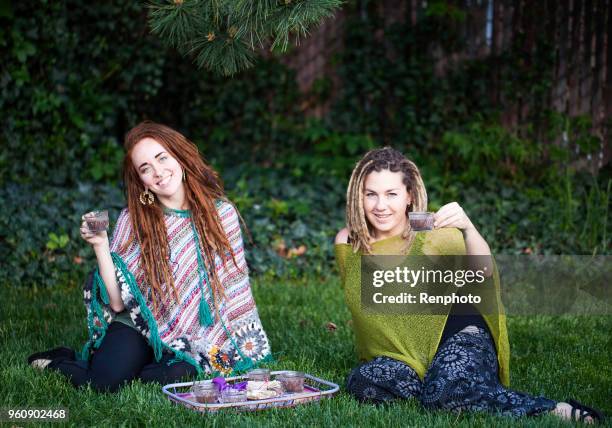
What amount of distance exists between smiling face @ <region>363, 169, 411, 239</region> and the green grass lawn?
716 millimetres

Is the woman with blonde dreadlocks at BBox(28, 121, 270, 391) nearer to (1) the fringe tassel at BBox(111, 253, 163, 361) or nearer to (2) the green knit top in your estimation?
(1) the fringe tassel at BBox(111, 253, 163, 361)

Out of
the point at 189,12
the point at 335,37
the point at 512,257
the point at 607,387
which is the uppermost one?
the point at 335,37

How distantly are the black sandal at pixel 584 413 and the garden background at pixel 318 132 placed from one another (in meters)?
0.97

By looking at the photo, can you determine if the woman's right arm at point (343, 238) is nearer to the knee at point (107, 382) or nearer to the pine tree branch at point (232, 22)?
the pine tree branch at point (232, 22)

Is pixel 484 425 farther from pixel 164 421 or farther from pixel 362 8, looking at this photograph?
pixel 362 8

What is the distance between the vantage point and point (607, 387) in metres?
3.39

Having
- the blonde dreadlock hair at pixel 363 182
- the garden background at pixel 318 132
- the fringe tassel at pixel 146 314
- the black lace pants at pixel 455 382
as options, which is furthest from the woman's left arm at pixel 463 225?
the fringe tassel at pixel 146 314

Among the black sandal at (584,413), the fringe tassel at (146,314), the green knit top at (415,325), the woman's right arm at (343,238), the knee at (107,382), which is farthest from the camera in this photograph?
the fringe tassel at (146,314)

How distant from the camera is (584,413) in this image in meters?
2.83

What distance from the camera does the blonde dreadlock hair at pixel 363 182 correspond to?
10.8 feet

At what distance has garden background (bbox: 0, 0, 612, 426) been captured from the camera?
5.14 m

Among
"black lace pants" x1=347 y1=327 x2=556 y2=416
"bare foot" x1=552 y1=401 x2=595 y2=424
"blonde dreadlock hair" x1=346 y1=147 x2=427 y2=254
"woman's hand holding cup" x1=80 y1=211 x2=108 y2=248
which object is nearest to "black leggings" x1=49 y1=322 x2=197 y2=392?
"woman's hand holding cup" x1=80 y1=211 x2=108 y2=248

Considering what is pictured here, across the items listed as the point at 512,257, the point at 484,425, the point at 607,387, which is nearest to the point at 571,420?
the point at 484,425

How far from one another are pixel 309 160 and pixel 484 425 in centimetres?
492
